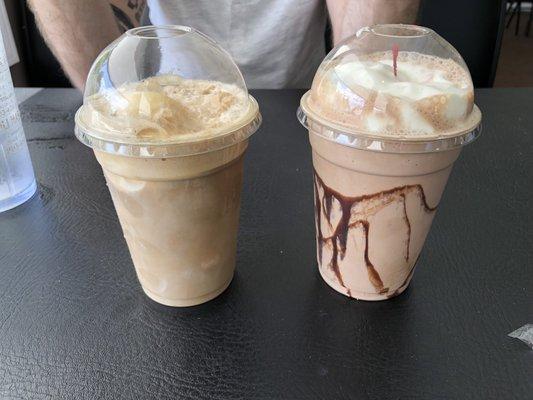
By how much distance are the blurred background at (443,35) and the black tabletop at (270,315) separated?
118 cm

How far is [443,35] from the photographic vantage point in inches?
78.4

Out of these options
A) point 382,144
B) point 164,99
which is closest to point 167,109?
point 164,99

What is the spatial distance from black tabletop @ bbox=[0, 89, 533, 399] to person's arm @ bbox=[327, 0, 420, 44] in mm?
500

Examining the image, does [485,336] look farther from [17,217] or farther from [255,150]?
[17,217]

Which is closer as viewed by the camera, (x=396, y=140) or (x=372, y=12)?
(x=396, y=140)

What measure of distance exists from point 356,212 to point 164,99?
26 centimetres

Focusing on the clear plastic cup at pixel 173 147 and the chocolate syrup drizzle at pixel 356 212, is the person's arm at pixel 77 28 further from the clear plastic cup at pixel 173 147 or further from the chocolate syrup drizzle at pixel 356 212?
the chocolate syrup drizzle at pixel 356 212

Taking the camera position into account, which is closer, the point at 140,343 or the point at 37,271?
the point at 140,343

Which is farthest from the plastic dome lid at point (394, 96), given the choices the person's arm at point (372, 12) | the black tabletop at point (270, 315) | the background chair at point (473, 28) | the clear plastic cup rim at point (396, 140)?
the background chair at point (473, 28)

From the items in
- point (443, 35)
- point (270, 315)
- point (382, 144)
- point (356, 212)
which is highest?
point (382, 144)

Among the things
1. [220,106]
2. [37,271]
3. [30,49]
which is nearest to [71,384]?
[37,271]

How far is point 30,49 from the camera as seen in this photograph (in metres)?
2.40

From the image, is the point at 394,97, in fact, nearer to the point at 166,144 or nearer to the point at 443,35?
the point at 166,144

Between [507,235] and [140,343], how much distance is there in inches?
21.7
